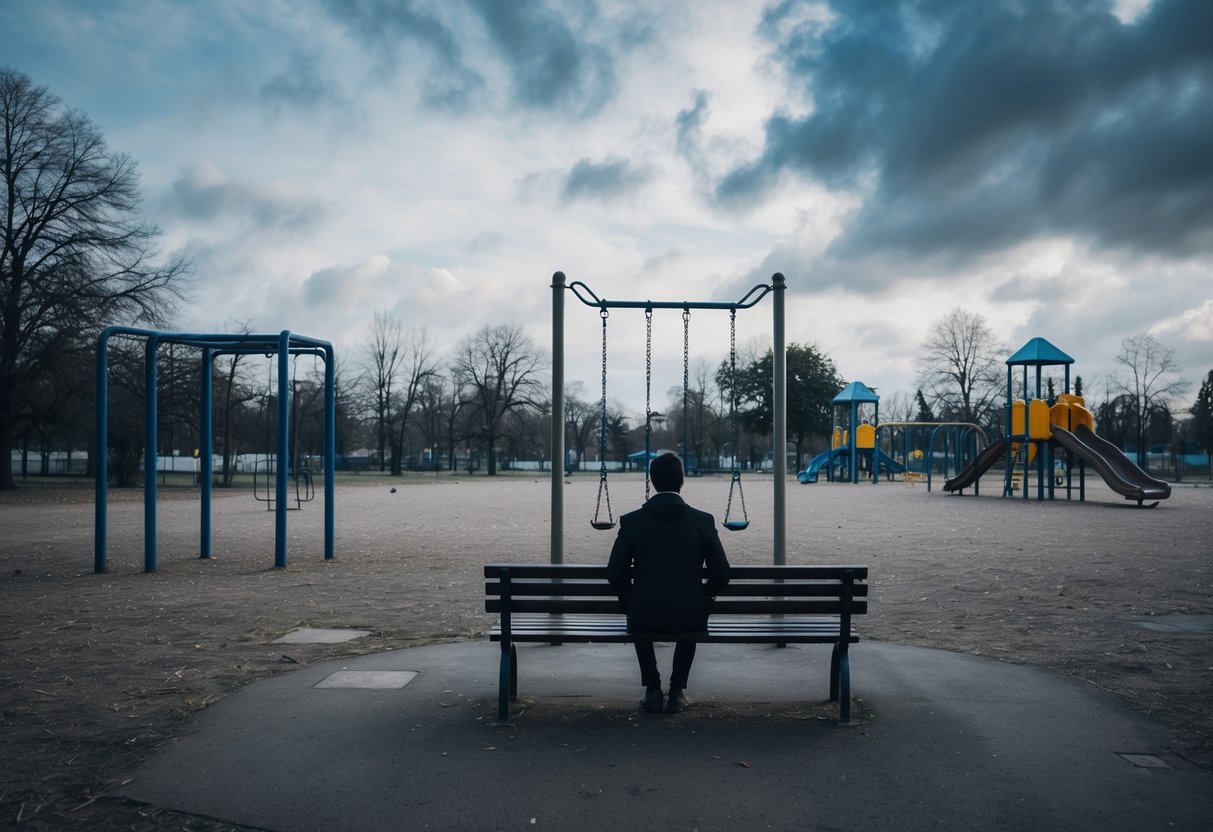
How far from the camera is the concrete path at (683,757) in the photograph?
3.87 metres

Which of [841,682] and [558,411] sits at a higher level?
[558,411]

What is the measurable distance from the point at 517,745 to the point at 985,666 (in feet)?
11.7

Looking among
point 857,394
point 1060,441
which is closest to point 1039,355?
point 1060,441

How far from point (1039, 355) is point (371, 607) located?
88.4 ft

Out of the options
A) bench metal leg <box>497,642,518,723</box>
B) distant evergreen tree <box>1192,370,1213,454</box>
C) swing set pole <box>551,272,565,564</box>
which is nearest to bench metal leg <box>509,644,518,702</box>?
bench metal leg <box>497,642,518,723</box>

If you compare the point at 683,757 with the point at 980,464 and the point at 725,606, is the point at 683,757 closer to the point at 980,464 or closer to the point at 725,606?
the point at 725,606

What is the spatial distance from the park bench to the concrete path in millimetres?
345

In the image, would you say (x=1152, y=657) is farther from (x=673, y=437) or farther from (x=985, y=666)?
(x=673, y=437)

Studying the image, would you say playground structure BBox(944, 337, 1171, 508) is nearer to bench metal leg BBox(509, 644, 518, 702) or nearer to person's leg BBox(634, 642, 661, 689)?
person's leg BBox(634, 642, 661, 689)

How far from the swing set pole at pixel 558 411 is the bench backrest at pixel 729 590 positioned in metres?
1.65

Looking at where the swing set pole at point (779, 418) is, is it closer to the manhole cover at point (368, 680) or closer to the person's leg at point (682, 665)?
the person's leg at point (682, 665)

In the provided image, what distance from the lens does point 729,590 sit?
550cm

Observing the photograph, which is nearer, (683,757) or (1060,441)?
(683,757)

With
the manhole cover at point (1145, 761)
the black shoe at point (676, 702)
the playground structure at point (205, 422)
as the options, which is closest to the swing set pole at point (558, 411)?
the black shoe at point (676, 702)
